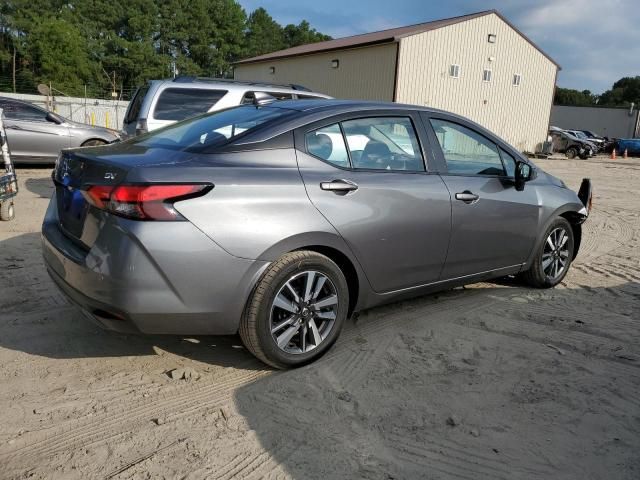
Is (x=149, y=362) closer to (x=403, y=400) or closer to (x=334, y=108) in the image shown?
(x=403, y=400)

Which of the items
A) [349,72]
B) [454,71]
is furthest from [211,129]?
[454,71]

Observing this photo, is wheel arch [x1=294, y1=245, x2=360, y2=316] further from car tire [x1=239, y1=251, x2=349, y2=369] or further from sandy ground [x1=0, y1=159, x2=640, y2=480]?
sandy ground [x1=0, y1=159, x2=640, y2=480]

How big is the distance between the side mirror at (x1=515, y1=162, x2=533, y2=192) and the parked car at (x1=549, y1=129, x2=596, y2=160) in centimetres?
2811

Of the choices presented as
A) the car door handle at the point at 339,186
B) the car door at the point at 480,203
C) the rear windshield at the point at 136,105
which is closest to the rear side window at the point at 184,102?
the rear windshield at the point at 136,105

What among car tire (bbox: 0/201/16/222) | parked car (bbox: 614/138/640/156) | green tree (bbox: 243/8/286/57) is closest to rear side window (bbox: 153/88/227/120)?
car tire (bbox: 0/201/16/222)

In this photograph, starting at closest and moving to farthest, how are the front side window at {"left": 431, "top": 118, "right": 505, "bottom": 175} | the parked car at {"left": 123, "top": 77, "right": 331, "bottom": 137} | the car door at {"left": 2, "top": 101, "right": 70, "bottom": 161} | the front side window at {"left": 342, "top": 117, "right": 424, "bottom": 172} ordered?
the front side window at {"left": 342, "top": 117, "right": 424, "bottom": 172}
the front side window at {"left": 431, "top": 118, "right": 505, "bottom": 175}
the parked car at {"left": 123, "top": 77, "right": 331, "bottom": 137}
the car door at {"left": 2, "top": 101, "right": 70, "bottom": 161}

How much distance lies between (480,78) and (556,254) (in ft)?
73.9

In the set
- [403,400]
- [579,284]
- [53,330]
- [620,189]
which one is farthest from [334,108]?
[620,189]

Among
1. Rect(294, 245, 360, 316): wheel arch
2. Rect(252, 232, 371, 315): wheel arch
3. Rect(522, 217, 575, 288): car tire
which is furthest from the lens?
Rect(522, 217, 575, 288): car tire

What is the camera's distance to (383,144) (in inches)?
141

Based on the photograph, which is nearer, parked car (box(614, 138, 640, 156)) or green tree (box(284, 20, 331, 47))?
parked car (box(614, 138, 640, 156))

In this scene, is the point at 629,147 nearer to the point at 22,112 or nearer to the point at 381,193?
the point at 22,112

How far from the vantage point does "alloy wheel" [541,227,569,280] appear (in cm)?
477

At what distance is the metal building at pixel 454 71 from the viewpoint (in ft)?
74.5
